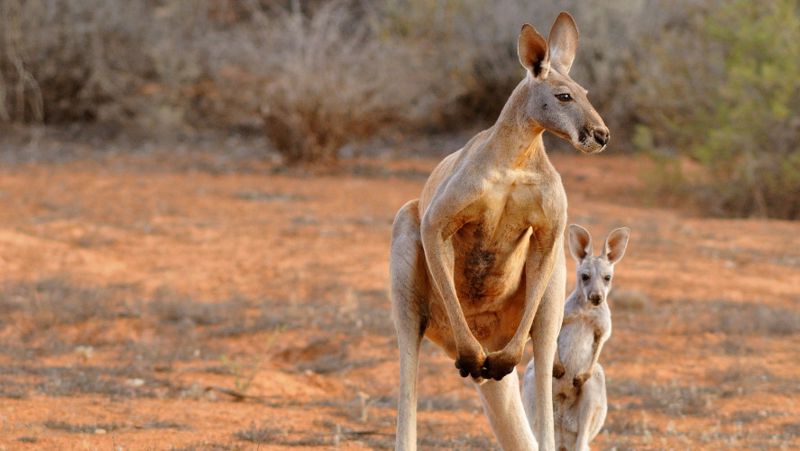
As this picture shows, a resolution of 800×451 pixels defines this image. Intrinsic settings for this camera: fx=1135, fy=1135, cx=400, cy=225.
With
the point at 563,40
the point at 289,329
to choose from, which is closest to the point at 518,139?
the point at 563,40

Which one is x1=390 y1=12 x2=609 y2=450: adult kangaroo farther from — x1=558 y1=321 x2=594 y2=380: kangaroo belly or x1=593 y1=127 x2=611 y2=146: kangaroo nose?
x1=558 y1=321 x2=594 y2=380: kangaroo belly

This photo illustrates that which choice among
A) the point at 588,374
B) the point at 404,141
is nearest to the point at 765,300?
the point at 588,374

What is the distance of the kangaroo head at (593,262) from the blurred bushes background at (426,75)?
8866mm

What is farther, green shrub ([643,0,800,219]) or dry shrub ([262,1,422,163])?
dry shrub ([262,1,422,163])

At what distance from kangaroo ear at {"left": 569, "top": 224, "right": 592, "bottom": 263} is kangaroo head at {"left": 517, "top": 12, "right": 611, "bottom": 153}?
149cm

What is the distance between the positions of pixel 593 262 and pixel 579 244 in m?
0.17

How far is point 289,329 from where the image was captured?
881cm

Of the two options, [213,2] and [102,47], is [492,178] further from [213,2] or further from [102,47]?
[213,2]

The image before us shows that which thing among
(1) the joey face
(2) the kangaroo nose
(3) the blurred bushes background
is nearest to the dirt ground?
(1) the joey face

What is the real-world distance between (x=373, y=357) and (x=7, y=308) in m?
3.10

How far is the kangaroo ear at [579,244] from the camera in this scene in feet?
17.5

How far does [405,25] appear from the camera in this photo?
20.1 metres

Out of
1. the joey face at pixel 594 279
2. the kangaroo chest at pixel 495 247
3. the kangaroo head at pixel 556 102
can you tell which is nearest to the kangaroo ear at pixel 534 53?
the kangaroo head at pixel 556 102

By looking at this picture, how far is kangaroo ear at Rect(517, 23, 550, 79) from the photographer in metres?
3.81
